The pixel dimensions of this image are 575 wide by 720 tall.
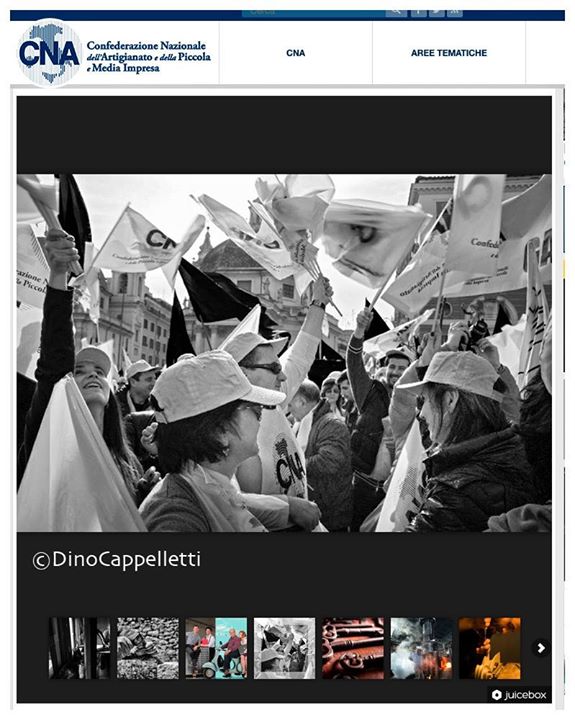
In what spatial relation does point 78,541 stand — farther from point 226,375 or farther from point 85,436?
point 226,375

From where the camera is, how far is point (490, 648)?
496 centimetres

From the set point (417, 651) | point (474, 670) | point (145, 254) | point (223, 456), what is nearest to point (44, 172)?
point (145, 254)

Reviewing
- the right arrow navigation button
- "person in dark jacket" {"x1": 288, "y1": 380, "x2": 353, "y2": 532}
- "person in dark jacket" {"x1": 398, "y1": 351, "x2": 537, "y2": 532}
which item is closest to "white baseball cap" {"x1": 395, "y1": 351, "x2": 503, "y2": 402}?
"person in dark jacket" {"x1": 398, "y1": 351, "x2": 537, "y2": 532}

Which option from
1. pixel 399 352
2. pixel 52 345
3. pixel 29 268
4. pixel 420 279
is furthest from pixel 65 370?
pixel 420 279

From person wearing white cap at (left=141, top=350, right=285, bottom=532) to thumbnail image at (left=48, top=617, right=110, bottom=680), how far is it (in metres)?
0.85

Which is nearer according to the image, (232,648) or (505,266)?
(232,648)

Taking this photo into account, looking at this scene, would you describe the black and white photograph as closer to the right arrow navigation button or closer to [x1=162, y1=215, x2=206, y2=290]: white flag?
Result: [x1=162, y1=215, x2=206, y2=290]: white flag

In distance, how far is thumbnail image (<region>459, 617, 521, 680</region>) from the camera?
4.95 meters

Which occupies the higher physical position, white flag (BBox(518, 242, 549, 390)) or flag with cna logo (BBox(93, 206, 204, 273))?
flag with cna logo (BBox(93, 206, 204, 273))

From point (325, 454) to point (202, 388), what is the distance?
1.02 meters

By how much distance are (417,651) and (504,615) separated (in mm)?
680

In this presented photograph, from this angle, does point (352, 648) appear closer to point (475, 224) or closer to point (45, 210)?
point (475, 224)

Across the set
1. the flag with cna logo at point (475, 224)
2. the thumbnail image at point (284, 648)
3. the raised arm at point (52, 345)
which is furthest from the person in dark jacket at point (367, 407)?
the raised arm at point (52, 345)
